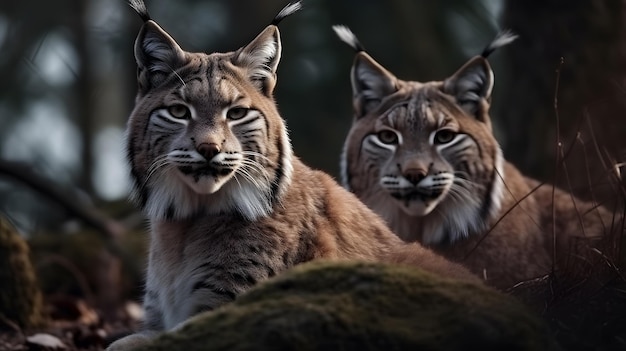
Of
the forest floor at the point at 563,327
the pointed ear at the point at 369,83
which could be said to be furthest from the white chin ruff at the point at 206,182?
the pointed ear at the point at 369,83

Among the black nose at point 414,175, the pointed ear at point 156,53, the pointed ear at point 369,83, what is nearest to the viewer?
the pointed ear at point 156,53

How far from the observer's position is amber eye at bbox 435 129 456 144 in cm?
714

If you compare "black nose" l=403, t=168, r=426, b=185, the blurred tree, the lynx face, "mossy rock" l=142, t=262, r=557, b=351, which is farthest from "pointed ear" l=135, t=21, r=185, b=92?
the blurred tree

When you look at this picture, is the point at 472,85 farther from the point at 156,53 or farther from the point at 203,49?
the point at 203,49

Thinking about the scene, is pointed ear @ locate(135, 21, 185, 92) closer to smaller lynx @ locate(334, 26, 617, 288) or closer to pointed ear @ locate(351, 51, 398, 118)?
smaller lynx @ locate(334, 26, 617, 288)

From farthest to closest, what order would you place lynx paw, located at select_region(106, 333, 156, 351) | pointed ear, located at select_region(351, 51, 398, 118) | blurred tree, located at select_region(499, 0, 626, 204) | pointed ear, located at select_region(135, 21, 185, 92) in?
blurred tree, located at select_region(499, 0, 626, 204), pointed ear, located at select_region(351, 51, 398, 118), pointed ear, located at select_region(135, 21, 185, 92), lynx paw, located at select_region(106, 333, 156, 351)

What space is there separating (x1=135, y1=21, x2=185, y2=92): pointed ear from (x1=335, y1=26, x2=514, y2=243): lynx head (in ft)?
6.74

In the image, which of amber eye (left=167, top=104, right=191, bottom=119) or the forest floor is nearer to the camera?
the forest floor

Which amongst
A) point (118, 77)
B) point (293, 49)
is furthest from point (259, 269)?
point (118, 77)

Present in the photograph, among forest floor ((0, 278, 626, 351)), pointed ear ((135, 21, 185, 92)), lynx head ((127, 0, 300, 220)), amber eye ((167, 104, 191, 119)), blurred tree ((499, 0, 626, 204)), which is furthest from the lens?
blurred tree ((499, 0, 626, 204))

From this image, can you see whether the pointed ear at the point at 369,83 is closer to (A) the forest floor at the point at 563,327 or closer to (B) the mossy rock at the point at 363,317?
(A) the forest floor at the point at 563,327

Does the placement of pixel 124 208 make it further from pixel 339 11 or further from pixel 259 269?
pixel 259 269

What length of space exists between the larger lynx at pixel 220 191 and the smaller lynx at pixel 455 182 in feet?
5.09

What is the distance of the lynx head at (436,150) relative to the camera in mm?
6992
